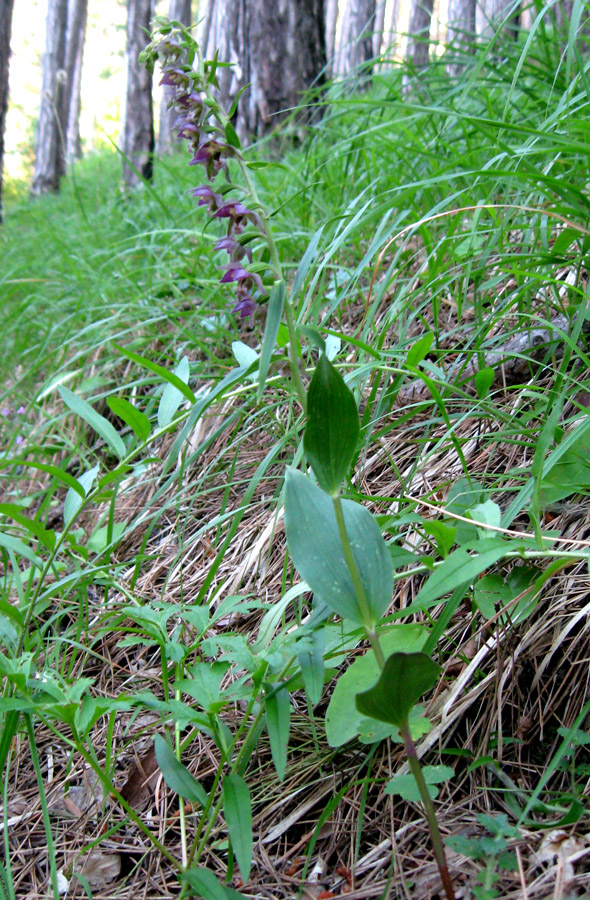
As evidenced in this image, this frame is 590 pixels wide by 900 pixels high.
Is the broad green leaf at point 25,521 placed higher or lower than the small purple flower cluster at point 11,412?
higher

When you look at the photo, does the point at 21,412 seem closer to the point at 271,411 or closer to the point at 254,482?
the point at 271,411

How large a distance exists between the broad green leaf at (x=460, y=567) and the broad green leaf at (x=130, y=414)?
50cm

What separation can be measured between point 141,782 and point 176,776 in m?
0.26

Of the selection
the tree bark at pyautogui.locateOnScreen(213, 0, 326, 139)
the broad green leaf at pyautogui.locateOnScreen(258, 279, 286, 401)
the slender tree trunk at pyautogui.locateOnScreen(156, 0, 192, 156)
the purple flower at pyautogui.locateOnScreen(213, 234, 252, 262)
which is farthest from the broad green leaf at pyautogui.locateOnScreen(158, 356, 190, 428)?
the slender tree trunk at pyautogui.locateOnScreen(156, 0, 192, 156)

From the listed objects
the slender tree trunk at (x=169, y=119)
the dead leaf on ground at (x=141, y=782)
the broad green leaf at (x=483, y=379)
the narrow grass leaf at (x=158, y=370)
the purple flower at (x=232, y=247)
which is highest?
the slender tree trunk at (x=169, y=119)

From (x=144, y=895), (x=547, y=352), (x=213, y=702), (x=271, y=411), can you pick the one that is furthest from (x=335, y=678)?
(x=547, y=352)

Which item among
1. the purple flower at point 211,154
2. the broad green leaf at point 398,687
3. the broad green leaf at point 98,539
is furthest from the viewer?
the broad green leaf at point 98,539

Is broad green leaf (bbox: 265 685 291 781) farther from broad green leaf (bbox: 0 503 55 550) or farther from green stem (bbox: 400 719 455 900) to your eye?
broad green leaf (bbox: 0 503 55 550)

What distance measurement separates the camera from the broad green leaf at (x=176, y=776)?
76 cm

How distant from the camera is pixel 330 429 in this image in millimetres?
733

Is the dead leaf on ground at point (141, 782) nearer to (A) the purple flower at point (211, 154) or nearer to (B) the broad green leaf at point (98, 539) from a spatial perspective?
(B) the broad green leaf at point (98, 539)

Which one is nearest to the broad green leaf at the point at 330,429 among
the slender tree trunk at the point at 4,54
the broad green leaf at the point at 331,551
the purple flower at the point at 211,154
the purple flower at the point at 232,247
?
the broad green leaf at the point at 331,551

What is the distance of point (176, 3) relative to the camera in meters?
9.72

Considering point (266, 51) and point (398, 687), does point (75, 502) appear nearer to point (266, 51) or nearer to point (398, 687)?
point (398, 687)
